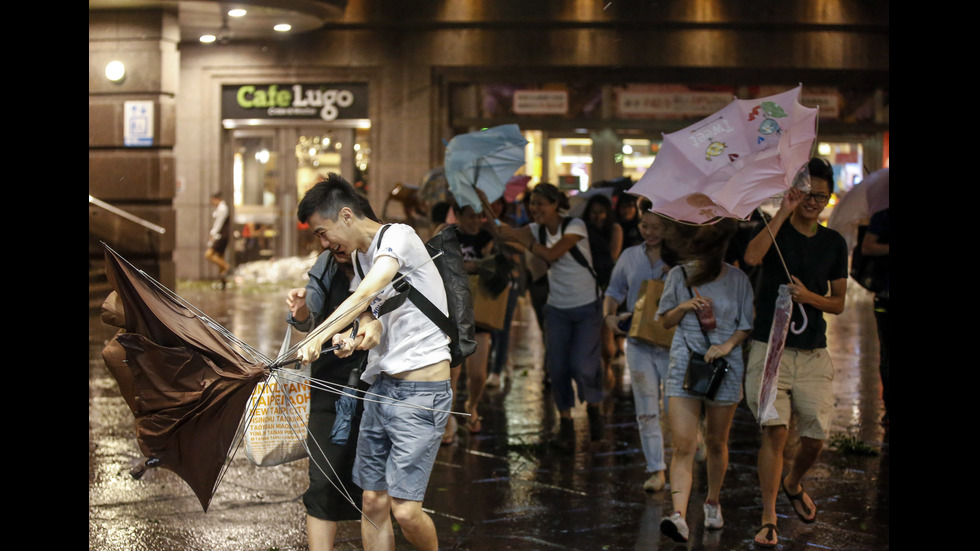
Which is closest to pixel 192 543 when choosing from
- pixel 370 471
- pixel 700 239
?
pixel 370 471

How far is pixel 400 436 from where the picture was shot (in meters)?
4.15

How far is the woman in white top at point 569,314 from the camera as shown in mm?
7434

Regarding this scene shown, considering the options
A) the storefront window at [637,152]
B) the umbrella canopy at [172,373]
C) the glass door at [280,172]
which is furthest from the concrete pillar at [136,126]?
the umbrella canopy at [172,373]

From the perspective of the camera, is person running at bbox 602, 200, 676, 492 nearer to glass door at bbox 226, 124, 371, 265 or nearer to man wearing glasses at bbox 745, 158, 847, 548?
man wearing glasses at bbox 745, 158, 847, 548

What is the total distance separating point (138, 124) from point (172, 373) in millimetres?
13152

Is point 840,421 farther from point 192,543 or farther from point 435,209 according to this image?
point 192,543

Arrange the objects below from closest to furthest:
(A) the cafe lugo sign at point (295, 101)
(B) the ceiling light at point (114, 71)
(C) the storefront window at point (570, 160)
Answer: (B) the ceiling light at point (114, 71) → (A) the cafe lugo sign at point (295, 101) → (C) the storefront window at point (570, 160)

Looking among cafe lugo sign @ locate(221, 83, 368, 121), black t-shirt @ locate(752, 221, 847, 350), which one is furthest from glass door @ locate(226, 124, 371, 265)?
black t-shirt @ locate(752, 221, 847, 350)

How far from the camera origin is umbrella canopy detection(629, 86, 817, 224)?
16.3 ft

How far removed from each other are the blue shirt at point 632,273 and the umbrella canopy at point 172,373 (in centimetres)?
340

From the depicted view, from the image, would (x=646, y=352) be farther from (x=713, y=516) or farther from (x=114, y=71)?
(x=114, y=71)

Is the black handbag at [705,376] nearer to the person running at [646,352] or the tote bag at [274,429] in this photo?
the person running at [646,352]

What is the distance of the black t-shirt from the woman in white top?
2.07 metres
